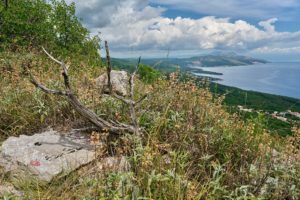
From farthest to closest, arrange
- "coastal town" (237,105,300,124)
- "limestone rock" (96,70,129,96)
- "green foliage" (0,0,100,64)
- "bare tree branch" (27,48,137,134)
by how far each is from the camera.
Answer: "green foliage" (0,0,100,64) → "limestone rock" (96,70,129,96) → "coastal town" (237,105,300,124) → "bare tree branch" (27,48,137,134)

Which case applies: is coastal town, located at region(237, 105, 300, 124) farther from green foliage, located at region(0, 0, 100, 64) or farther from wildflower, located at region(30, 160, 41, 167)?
green foliage, located at region(0, 0, 100, 64)

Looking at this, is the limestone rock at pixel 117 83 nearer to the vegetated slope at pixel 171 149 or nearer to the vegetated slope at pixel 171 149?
the vegetated slope at pixel 171 149

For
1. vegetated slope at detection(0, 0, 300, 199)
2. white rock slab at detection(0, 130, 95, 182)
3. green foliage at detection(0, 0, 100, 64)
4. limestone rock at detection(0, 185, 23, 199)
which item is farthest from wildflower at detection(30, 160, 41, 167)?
green foliage at detection(0, 0, 100, 64)

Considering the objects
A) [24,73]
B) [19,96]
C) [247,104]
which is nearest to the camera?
[19,96]

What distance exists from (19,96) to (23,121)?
80 centimetres

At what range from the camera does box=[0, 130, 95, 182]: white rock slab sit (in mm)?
4086

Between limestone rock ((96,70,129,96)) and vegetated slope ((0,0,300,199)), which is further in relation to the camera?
limestone rock ((96,70,129,96))

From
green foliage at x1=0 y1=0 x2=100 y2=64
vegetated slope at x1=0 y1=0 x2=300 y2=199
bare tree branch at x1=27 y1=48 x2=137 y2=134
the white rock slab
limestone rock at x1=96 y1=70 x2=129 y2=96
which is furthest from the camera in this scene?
green foliage at x1=0 y1=0 x2=100 y2=64

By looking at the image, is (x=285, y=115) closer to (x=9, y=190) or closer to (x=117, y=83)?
(x=9, y=190)

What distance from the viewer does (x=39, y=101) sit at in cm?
550

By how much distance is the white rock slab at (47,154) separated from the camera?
409 cm

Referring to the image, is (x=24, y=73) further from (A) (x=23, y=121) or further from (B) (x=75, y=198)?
(B) (x=75, y=198)

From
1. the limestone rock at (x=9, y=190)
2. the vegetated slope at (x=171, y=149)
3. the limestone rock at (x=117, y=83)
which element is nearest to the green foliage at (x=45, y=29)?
the limestone rock at (x=117, y=83)

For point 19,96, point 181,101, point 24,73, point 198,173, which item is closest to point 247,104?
point 181,101
